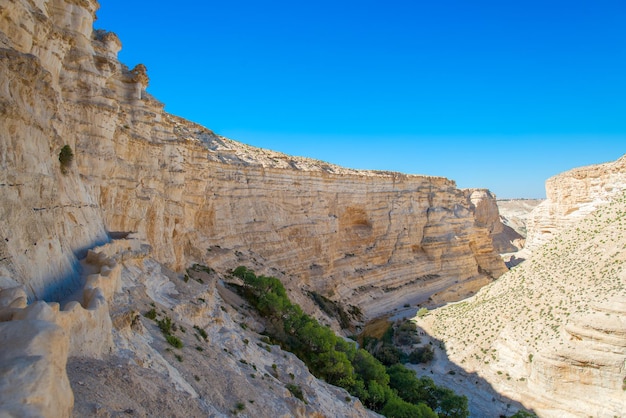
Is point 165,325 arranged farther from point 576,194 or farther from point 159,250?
point 576,194

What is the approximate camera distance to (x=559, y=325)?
938 inches

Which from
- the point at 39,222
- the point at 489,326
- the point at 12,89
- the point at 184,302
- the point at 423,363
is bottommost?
the point at 423,363

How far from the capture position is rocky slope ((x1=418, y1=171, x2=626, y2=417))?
20.5 m

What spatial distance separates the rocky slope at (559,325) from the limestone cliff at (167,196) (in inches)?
509

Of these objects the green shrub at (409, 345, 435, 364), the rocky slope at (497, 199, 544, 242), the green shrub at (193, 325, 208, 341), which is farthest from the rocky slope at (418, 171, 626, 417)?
the rocky slope at (497, 199, 544, 242)

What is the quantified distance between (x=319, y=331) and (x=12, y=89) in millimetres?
17212

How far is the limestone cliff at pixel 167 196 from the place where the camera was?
9.27 meters

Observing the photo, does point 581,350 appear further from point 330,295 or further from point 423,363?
point 330,295

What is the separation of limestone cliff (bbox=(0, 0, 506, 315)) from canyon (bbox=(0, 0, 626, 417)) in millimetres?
85

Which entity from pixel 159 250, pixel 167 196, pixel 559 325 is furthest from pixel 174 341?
pixel 559 325

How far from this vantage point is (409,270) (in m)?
50.0

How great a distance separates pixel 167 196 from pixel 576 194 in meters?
36.7

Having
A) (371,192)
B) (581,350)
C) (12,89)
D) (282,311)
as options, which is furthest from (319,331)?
(371,192)

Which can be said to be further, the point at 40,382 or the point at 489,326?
the point at 489,326
